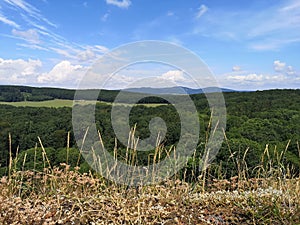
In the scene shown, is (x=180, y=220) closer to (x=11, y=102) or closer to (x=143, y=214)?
(x=143, y=214)

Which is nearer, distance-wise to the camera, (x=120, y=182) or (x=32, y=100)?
(x=120, y=182)

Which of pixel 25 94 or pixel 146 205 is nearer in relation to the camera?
pixel 146 205

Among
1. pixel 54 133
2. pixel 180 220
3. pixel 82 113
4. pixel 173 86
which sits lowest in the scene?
pixel 54 133

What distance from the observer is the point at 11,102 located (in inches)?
1903

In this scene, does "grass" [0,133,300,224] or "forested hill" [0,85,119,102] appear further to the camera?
"forested hill" [0,85,119,102]

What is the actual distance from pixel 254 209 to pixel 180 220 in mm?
828

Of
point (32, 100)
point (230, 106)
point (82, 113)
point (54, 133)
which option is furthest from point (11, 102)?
point (82, 113)

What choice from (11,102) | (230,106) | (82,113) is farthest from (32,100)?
(82,113)

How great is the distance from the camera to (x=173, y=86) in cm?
530

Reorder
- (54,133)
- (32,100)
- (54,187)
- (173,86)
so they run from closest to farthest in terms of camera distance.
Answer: (54,187), (173,86), (54,133), (32,100)

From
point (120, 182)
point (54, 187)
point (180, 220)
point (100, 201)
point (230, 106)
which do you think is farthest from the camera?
point (230, 106)

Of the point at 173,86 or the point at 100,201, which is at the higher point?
the point at 173,86

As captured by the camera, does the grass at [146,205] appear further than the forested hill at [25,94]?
No

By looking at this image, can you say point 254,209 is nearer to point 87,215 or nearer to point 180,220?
point 180,220
